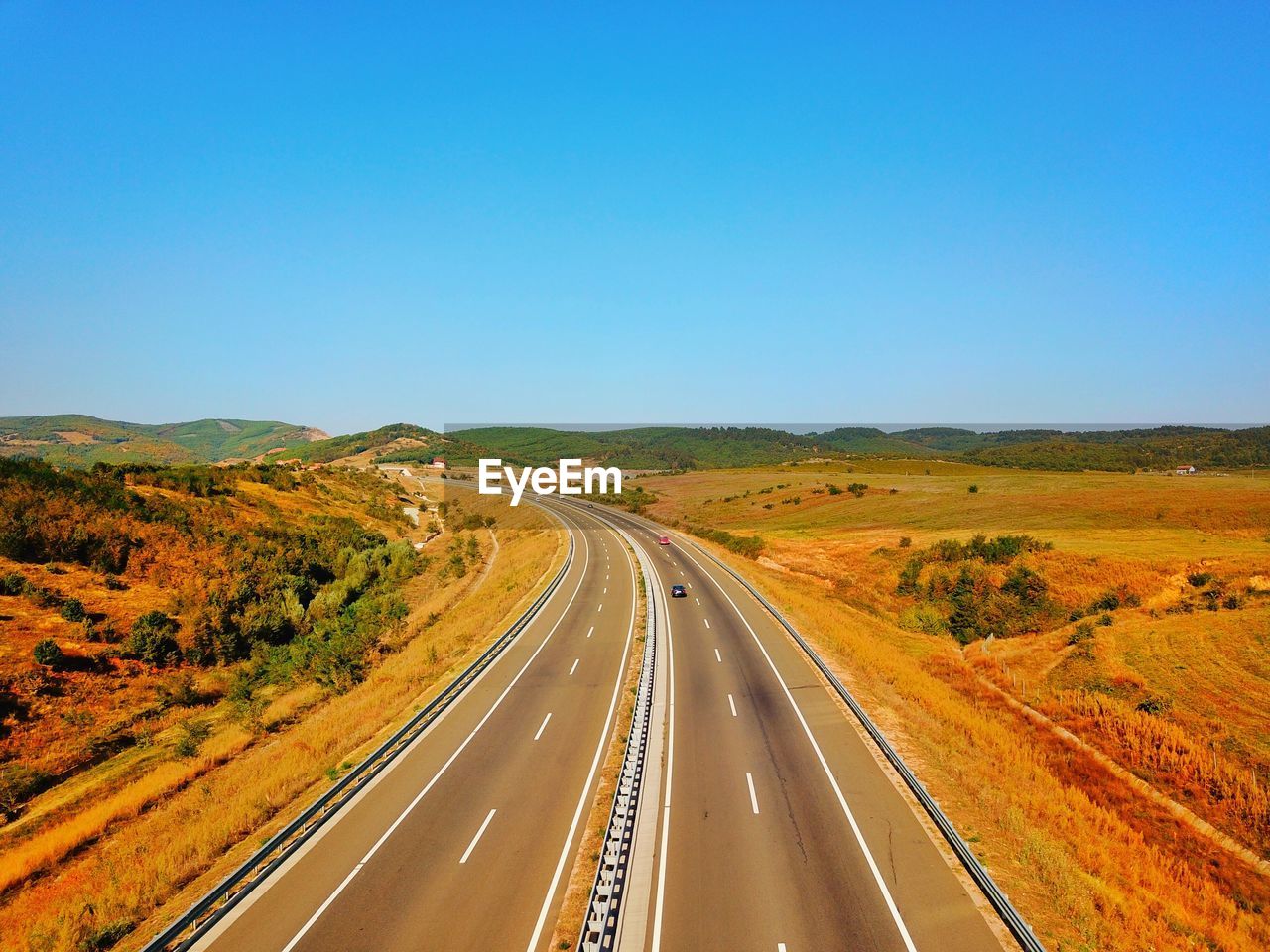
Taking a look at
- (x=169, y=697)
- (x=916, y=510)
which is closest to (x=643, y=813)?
(x=169, y=697)

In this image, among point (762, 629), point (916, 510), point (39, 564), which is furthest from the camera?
point (916, 510)

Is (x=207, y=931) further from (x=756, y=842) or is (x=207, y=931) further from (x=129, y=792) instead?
(x=129, y=792)

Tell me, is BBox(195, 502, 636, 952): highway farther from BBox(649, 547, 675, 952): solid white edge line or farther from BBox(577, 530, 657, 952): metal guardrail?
BBox(649, 547, 675, 952): solid white edge line

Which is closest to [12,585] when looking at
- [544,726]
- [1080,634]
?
[544,726]

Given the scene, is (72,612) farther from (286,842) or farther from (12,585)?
(286,842)

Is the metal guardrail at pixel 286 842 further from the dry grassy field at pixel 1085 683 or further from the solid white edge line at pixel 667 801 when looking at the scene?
the dry grassy field at pixel 1085 683

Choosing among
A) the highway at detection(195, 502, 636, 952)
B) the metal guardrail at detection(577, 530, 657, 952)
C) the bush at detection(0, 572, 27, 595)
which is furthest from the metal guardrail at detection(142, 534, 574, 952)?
the bush at detection(0, 572, 27, 595)
